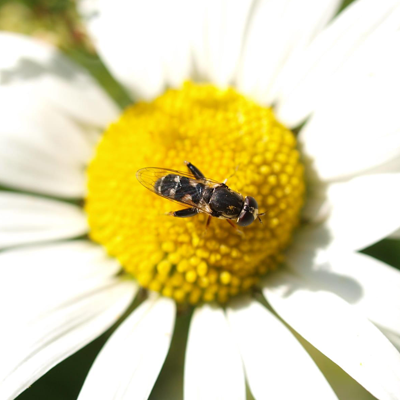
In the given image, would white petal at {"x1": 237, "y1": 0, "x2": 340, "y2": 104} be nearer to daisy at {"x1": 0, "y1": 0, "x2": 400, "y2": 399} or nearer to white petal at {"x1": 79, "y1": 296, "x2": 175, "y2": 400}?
daisy at {"x1": 0, "y1": 0, "x2": 400, "y2": 399}

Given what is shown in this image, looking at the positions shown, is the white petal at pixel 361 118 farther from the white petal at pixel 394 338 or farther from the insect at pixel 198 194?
the white petal at pixel 394 338

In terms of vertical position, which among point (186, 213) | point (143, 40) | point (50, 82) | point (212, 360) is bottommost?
point (212, 360)

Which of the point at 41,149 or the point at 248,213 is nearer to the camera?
the point at 248,213

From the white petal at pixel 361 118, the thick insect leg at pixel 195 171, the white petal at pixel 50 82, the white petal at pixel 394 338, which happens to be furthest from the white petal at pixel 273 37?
the white petal at pixel 394 338

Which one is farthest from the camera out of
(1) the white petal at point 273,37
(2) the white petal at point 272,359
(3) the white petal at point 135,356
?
(1) the white petal at point 273,37

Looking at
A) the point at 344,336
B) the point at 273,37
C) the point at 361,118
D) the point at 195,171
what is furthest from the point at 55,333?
the point at 273,37

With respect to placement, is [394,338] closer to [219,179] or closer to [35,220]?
[219,179]
